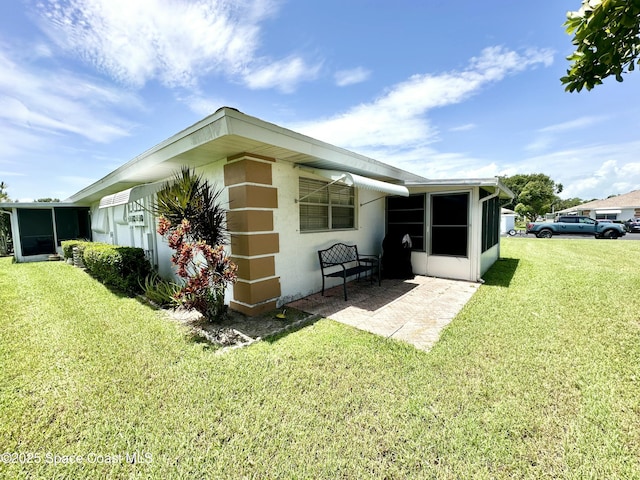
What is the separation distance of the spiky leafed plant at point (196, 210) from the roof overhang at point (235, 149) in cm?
61

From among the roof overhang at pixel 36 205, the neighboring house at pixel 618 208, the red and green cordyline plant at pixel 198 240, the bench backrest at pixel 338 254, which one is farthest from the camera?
the neighboring house at pixel 618 208

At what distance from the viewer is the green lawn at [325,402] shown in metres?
2.00

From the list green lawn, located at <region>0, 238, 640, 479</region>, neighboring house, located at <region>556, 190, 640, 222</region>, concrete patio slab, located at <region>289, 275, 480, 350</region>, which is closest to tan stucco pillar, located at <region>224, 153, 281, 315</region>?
concrete patio slab, located at <region>289, 275, 480, 350</region>

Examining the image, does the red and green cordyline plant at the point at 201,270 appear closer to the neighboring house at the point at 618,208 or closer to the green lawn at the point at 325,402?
the green lawn at the point at 325,402

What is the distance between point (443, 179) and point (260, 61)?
622cm

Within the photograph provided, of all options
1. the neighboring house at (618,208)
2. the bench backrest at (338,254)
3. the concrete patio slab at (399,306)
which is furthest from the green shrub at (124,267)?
the neighboring house at (618,208)

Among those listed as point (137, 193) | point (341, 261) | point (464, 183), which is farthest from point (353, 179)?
point (137, 193)

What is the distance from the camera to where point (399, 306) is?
5582mm

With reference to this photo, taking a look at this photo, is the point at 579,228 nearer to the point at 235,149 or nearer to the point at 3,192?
the point at 235,149

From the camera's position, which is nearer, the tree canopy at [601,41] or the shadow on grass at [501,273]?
the tree canopy at [601,41]

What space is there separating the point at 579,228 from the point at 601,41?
Result: 27.6 m

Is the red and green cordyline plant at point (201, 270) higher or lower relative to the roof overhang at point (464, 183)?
lower

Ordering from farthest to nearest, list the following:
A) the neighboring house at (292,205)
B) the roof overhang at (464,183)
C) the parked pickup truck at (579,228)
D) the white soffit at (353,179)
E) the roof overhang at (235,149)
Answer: the parked pickup truck at (579,228)
the roof overhang at (464,183)
the white soffit at (353,179)
the neighboring house at (292,205)
the roof overhang at (235,149)

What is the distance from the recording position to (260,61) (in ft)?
23.1
